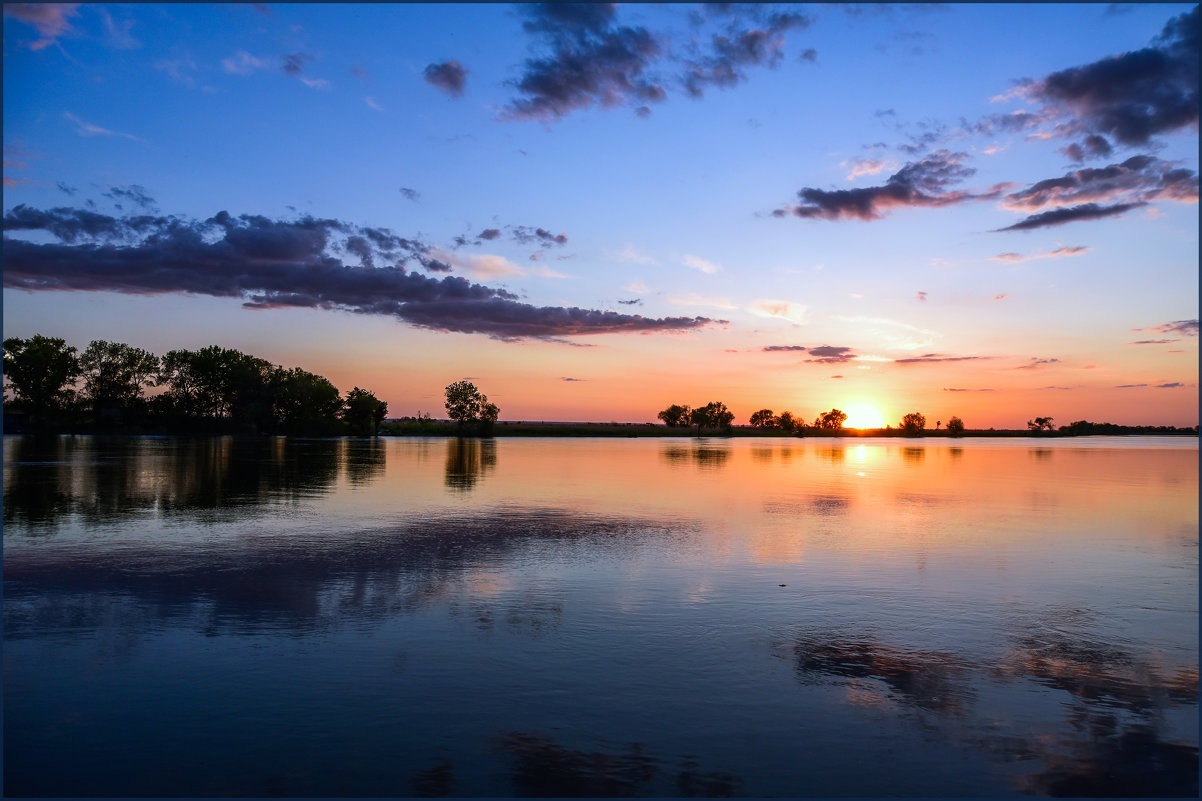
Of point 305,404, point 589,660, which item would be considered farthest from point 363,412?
point 589,660

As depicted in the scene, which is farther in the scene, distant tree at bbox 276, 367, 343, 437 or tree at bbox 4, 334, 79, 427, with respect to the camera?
distant tree at bbox 276, 367, 343, 437

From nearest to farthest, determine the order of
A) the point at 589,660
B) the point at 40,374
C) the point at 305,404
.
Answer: the point at 589,660 → the point at 40,374 → the point at 305,404

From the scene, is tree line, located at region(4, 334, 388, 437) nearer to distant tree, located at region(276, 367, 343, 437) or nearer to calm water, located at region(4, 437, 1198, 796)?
distant tree, located at region(276, 367, 343, 437)

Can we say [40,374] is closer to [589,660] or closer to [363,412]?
[363,412]

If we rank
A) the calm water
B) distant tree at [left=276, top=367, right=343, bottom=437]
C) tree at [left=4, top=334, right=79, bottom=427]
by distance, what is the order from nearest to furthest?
1. the calm water
2. tree at [left=4, top=334, right=79, bottom=427]
3. distant tree at [left=276, top=367, right=343, bottom=437]

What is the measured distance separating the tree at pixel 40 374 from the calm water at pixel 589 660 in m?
159

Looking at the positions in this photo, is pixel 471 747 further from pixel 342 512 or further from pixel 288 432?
pixel 288 432

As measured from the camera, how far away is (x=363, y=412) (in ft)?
570

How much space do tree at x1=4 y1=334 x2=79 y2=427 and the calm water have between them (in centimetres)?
15892

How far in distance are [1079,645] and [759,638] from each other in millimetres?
5518

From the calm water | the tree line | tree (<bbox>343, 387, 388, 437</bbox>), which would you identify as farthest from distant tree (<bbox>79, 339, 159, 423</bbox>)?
the calm water

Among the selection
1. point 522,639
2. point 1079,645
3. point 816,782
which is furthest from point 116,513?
point 1079,645

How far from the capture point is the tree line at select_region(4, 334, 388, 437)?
147 m

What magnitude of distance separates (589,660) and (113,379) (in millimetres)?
184569
